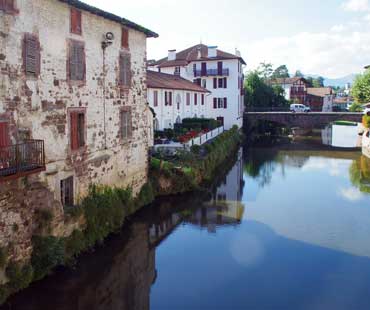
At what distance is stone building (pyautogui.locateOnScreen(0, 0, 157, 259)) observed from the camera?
13.6 metres

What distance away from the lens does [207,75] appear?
57.8 metres

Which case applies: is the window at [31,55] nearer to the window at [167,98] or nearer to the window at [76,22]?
the window at [76,22]

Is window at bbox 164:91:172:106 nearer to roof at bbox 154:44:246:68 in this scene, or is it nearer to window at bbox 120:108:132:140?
window at bbox 120:108:132:140

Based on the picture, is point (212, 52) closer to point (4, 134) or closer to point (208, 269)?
point (208, 269)

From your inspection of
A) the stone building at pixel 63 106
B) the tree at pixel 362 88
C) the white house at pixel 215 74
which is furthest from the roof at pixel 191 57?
the stone building at pixel 63 106

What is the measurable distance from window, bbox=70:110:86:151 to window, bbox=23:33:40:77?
2.85 metres

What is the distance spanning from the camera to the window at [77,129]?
17423mm

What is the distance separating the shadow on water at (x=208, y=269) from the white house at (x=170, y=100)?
41.0 ft

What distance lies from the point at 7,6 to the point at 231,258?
1204 cm

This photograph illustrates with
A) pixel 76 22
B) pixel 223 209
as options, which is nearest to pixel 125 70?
pixel 76 22

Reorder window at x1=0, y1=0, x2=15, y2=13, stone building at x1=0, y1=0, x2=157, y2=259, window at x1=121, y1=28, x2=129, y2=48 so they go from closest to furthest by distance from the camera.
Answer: window at x1=0, y1=0, x2=15, y2=13, stone building at x1=0, y1=0, x2=157, y2=259, window at x1=121, y1=28, x2=129, y2=48

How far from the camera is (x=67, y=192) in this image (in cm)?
1744

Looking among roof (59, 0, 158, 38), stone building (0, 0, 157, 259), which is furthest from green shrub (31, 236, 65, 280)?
roof (59, 0, 158, 38)

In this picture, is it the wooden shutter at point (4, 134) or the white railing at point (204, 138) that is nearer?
the wooden shutter at point (4, 134)
